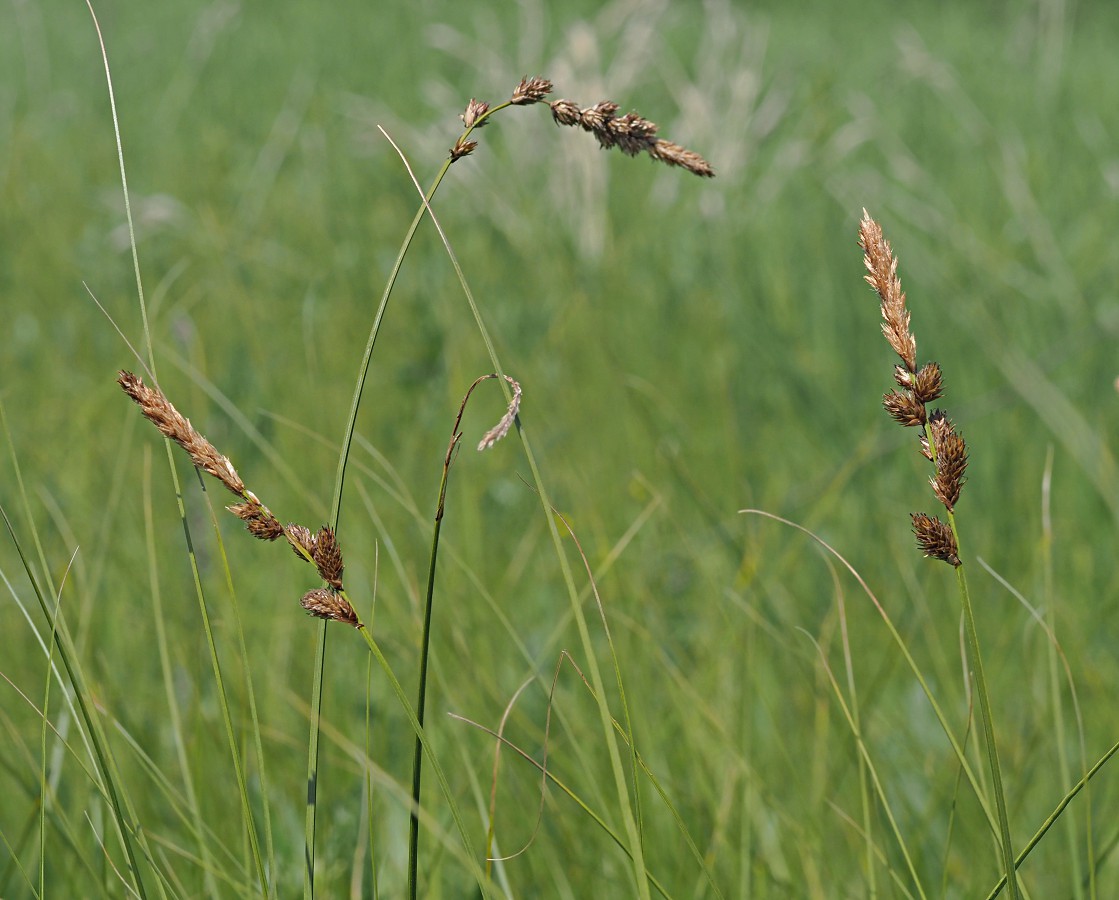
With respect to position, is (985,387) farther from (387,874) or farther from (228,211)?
(228,211)

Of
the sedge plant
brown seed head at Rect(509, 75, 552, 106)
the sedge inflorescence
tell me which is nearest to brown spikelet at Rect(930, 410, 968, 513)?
the sedge inflorescence

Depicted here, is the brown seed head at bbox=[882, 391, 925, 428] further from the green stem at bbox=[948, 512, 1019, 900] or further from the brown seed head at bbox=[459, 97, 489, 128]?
the brown seed head at bbox=[459, 97, 489, 128]

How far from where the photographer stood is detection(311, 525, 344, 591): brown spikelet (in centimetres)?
63

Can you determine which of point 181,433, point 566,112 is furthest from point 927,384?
point 181,433

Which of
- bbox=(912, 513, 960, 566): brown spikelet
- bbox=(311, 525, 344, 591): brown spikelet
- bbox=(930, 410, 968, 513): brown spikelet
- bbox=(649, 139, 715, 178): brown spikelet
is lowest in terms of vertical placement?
bbox=(311, 525, 344, 591): brown spikelet

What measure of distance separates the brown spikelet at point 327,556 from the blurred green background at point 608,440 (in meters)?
0.16

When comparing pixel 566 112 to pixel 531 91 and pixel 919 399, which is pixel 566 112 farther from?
pixel 919 399

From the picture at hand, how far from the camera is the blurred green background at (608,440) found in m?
1.40

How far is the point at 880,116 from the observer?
5617 millimetres

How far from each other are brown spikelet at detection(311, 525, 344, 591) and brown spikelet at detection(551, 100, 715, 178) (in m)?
0.30

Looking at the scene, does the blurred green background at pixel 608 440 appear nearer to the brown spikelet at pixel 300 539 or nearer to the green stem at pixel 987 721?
the brown spikelet at pixel 300 539

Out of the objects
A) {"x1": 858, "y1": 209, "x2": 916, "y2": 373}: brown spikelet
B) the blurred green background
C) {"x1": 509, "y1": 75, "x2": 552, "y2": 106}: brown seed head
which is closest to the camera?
{"x1": 858, "y1": 209, "x2": 916, "y2": 373}: brown spikelet

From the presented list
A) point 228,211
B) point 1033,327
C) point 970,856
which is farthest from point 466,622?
point 228,211

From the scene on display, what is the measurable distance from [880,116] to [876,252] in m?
5.46
